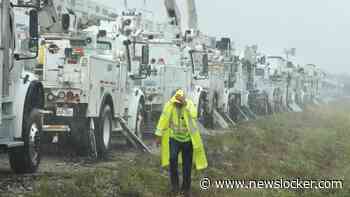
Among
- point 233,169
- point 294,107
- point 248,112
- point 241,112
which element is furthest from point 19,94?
point 294,107

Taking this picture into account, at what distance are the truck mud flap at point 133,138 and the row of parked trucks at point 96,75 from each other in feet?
0.09

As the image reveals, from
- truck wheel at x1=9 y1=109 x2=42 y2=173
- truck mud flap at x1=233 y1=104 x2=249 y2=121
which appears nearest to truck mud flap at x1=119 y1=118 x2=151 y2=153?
truck wheel at x1=9 y1=109 x2=42 y2=173

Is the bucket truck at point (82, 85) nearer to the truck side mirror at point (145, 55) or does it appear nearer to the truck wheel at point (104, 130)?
the truck wheel at point (104, 130)

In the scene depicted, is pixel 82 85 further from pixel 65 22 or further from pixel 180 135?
pixel 180 135

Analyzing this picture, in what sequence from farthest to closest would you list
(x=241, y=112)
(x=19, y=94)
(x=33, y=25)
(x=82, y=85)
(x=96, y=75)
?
(x=241, y=112)
(x=96, y=75)
(x=82, y=85)
(x=19, y=94)
(x=33, y=25)

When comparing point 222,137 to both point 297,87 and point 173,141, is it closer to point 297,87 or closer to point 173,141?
point 173,141

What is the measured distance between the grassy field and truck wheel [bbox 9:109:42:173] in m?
0.35

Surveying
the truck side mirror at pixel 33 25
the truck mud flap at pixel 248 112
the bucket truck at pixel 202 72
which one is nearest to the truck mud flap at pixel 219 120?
the bucket truck at pixel 202 72

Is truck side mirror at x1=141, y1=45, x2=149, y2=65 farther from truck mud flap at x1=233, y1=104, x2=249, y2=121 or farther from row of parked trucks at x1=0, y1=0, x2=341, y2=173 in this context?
truck mud flap at x1=233, y1=104, x2=249, y2=121

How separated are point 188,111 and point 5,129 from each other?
2607 mm

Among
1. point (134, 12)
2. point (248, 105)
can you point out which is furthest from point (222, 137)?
point (248, 105)

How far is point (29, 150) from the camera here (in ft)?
39.3

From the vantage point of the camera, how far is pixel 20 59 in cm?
1169

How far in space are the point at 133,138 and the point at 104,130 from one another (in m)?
1.32
